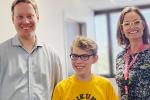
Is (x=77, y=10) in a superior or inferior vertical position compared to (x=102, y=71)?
superior

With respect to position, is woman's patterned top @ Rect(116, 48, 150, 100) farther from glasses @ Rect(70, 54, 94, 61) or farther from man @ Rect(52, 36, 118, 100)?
glasses @ Rect(70, 54, 94, 61)

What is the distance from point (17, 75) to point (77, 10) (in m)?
3.10

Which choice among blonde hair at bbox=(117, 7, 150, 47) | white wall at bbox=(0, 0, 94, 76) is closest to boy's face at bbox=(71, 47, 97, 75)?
blonde hair at bbox=(117, 7, 150, 47)

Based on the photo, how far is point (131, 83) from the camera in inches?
68.2

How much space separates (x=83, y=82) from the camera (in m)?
1.79

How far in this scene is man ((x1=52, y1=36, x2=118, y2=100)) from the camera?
1725 mm

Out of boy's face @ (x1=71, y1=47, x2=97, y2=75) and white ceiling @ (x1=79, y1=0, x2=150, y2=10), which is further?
white ceiling @ (x1=79, y1=0, x2=150, y2=10)

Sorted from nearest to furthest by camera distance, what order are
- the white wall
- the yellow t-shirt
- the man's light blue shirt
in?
the man's light blue shirt
the yellow t-shirt
the white wall

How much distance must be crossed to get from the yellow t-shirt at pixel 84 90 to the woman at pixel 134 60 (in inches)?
4.6

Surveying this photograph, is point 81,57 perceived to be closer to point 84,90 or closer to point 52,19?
point 84,90

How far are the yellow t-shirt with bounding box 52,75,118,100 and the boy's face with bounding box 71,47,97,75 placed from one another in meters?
0.08

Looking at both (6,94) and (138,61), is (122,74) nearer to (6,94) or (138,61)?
(138,61)

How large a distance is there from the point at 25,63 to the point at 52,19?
1959 mm

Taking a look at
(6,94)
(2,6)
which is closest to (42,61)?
(6,94)
